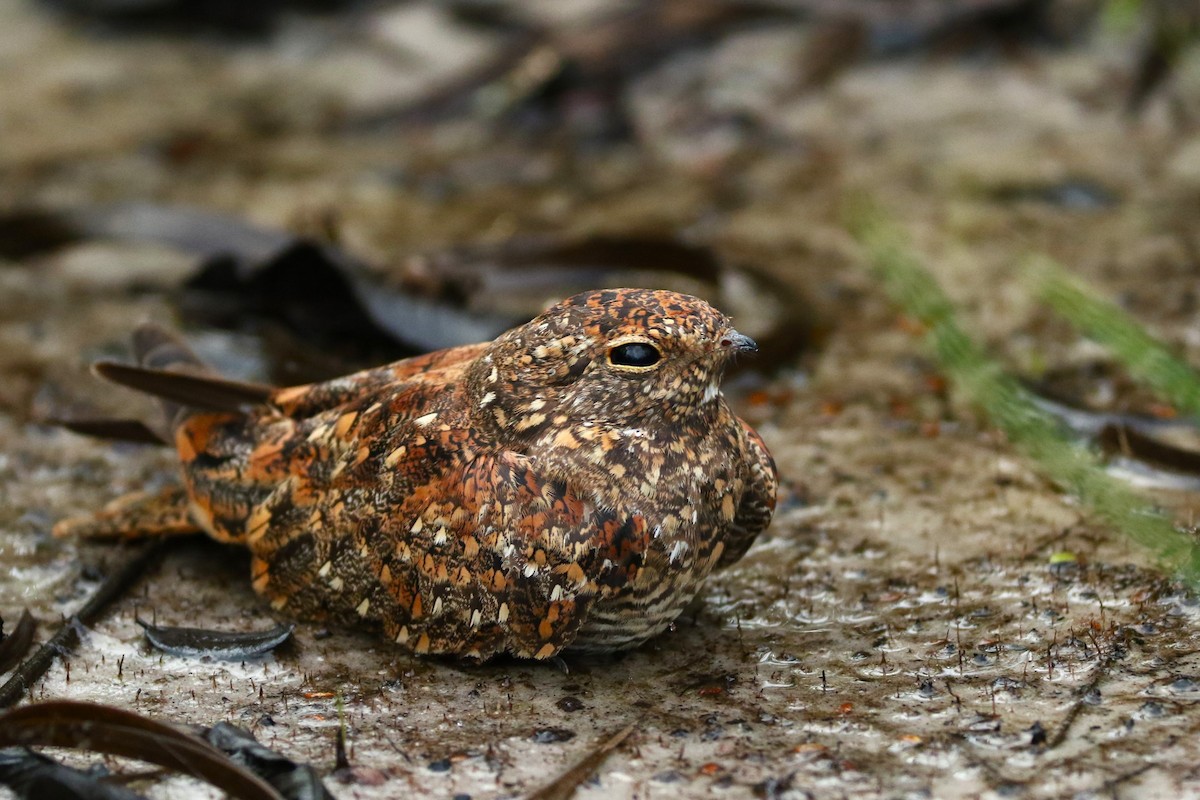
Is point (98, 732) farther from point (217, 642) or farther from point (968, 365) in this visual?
point (968, 365)

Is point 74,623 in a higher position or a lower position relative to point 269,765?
higher

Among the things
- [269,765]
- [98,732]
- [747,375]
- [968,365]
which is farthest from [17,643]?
[747,375]

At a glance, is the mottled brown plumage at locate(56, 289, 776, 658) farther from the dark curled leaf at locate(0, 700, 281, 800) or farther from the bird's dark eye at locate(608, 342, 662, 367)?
the dark curled leaf at locate(0, 700, 281, 800)

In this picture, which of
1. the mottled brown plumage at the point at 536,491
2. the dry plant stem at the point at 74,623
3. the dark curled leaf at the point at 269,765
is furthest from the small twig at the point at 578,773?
the dry plant stem at the point at 74,623

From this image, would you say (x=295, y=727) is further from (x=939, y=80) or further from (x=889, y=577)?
(x=939, y=80)

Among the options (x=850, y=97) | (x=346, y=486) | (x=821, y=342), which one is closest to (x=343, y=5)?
(x=850, y=97)

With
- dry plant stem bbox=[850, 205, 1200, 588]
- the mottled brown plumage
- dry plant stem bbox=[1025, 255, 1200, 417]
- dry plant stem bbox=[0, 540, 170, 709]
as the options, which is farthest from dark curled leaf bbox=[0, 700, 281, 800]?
dry plant stem bbox=[1025, 255, 1200, 417]
